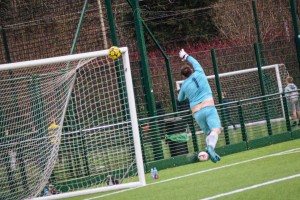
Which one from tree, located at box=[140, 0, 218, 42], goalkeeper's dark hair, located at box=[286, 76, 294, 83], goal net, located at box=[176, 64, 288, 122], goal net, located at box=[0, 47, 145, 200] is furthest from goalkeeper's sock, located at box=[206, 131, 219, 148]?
tree, located at box=[140, 0, 218, 42]

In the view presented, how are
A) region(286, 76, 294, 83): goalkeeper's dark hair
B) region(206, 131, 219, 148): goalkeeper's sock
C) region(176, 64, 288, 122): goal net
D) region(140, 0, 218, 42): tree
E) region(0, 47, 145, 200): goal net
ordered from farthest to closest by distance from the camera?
region(140, 0, 218, 42): tree < region(176, 64, 288, 122): goal net < region(286, 76, 294, 83): goalkeeper's dark hair < region(206, 131, 219, 148): goalkeeper's sock < region(0, 47, 145, 200): goal net

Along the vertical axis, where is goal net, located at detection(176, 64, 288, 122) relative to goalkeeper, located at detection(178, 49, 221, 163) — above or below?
above

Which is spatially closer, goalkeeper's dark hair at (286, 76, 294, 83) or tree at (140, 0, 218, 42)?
goalkeeper's dark hair at (286, 76, 294, 83)

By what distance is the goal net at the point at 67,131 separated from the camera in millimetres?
12602

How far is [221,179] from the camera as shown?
13.4 m

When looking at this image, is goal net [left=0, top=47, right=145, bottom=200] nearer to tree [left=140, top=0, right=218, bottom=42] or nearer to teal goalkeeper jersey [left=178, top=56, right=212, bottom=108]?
teal goalkeeper jersey [left=178, top=56, right=212, bottom=108]

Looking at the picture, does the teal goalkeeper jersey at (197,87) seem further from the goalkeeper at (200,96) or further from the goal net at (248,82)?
the goal net at (248,82)


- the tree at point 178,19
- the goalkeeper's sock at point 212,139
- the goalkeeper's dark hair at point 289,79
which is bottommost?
the goalkeeper's sock at point 212,139

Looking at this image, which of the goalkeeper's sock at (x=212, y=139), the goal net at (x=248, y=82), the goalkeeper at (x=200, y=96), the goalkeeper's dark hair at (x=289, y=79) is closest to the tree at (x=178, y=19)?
the goal net at (x=248, y=82)

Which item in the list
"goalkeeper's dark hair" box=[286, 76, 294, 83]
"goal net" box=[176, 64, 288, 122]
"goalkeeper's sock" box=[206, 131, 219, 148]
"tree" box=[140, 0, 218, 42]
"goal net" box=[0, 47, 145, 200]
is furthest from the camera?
"tree" box=[140, 0, 218, 42]

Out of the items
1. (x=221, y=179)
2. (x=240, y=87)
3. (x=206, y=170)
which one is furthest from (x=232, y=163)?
(x=240, y=87)

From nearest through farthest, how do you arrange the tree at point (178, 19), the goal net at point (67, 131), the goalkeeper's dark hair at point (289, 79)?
the goal net at point (67, 131)
the goalkeeper's dark hair at point (289, 79)
the tree at point (178, 19)

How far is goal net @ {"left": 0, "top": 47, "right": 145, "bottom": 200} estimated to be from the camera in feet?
41.3

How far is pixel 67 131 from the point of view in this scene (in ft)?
46.7
